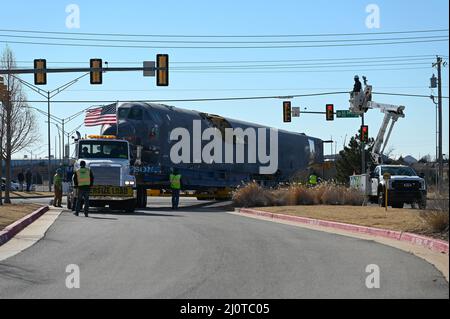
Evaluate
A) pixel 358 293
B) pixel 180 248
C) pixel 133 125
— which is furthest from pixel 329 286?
pixel 133 125

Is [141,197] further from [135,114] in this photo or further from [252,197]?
[252,197]

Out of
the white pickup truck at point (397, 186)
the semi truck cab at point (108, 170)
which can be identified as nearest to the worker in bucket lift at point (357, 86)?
the white pickup truck at point (397, 186)

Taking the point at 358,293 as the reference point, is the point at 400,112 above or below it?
above

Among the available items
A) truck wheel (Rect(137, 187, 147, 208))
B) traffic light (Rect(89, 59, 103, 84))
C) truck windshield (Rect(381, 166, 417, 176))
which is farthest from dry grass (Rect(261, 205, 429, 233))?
traffic light (Rect(89, 59, 103, 84))

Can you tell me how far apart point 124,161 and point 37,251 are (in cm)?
1334

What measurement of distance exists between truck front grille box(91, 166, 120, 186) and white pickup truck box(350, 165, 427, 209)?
36.5 ft

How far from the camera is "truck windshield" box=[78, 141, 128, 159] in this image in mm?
27047

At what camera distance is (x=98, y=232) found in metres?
17.0

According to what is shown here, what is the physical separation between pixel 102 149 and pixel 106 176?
5.34 feet

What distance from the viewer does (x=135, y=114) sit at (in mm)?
31656

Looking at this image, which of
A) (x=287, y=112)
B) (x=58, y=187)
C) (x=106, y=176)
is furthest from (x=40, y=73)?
(x=287, y=112)

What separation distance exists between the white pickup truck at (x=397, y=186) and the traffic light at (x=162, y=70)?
10.1m

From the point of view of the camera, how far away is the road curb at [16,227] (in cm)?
1555
